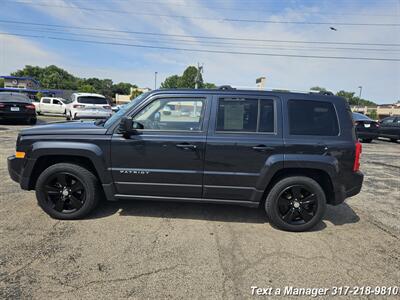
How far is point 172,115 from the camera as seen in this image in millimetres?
3656

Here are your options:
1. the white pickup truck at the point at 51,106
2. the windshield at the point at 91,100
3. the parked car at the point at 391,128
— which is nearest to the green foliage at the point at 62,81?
the white pickup truck at the point at 51,106

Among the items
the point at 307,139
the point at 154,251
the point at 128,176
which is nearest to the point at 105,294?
the point at 154,251

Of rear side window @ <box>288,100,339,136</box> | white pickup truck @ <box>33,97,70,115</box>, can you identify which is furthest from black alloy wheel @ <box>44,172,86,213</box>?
white pickup truck @ <box>33,97,70,115</box>

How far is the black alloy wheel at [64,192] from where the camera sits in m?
3.64

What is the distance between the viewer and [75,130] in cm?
360

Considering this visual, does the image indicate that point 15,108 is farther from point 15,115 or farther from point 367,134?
point 367,134

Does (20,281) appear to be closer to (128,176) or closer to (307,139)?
(128,176)

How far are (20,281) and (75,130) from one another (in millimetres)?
1861

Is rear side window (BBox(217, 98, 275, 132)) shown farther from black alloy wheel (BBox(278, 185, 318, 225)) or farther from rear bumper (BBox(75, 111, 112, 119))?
rear bumper (BBox(75, 111, 112, 119))

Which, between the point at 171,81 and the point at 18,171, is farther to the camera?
the point at 171,81

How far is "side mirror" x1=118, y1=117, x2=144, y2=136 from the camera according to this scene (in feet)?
10.9

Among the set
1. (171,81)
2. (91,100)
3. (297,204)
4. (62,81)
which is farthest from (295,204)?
(62,81)

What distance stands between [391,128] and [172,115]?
608 inches

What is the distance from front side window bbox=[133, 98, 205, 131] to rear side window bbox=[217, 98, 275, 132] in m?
0.29
